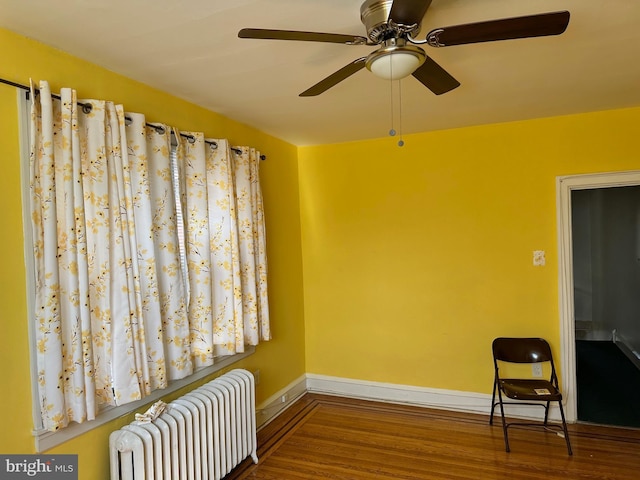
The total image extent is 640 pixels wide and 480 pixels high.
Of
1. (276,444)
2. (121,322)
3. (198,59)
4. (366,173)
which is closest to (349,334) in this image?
(276,444)

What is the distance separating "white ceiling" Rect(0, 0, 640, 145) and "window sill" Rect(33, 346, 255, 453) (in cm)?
175

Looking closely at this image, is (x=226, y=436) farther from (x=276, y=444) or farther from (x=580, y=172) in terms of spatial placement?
(x=580, y=172)

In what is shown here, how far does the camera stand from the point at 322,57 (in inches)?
77.8

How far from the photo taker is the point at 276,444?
298 cm

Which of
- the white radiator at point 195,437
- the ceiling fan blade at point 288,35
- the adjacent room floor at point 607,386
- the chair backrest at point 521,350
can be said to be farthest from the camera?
the adjacent room floor at point 607,386

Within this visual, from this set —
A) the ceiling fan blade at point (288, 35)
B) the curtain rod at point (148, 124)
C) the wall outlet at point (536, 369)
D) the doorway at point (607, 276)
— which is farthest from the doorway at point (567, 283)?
the ceiling fan blade at point (288, 35)

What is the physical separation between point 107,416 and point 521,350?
291 cm

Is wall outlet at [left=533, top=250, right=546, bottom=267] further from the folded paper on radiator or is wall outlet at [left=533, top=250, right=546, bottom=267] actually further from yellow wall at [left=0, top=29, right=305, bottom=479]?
the folded paper on radiator

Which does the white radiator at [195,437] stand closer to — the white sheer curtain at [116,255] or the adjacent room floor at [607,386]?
the white sheer curtain at [116,255]

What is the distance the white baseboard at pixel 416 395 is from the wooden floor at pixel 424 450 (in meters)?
0.11

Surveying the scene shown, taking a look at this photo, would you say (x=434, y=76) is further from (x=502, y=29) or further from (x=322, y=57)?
(x=322, y=57)

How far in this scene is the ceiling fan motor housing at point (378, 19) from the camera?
1394 mm

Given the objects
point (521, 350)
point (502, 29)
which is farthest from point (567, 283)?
point (502, 29)

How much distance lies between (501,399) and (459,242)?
1282 mm
